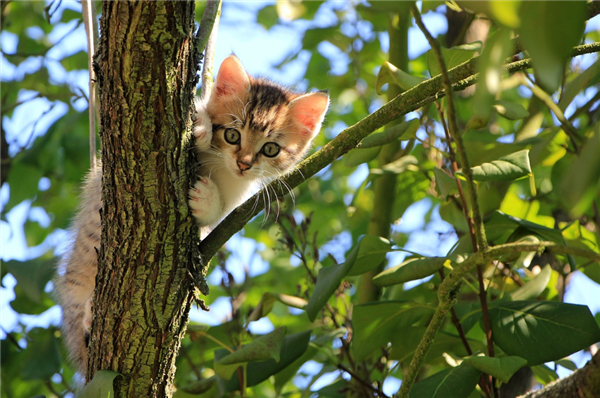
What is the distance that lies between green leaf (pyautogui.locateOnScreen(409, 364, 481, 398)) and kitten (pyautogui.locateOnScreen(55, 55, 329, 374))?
103cm

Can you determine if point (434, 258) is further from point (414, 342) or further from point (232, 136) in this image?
point (232, 136)

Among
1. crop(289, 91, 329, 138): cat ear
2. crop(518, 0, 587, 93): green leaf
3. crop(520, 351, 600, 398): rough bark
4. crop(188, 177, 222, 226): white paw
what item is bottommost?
crop(520, 351, 600, 398): rough bark

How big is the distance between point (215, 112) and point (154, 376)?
1.30 metres

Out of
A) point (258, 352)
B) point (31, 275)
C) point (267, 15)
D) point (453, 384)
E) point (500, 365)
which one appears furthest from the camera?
point (267, 15)

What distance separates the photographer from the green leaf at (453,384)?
1510 millimetres

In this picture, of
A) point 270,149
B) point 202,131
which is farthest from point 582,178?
point 270,149

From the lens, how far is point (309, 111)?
9.20 feet

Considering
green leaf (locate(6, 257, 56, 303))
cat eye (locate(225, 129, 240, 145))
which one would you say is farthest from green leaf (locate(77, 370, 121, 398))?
cat eye (locate(225, 129, 240, 145))

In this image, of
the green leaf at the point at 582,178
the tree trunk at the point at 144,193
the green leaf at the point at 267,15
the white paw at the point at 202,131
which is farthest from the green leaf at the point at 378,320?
the green leaf at the point at 267,15

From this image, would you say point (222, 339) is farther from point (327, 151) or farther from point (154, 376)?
point (327, 151)

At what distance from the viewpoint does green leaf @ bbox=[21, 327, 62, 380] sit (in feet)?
7.37

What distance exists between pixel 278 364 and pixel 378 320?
0.39m

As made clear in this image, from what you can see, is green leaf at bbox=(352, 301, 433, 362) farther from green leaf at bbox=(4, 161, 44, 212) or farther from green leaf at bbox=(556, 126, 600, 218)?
green leaf at bbox=(4, 161, 44, 212)

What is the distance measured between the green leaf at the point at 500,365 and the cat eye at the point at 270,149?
1.46 m
